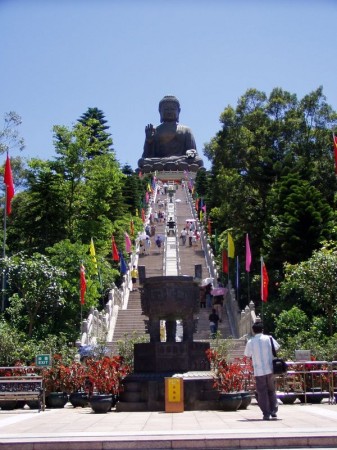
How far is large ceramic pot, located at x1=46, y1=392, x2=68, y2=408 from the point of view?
52.5 feet

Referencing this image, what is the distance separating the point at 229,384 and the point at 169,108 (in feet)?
263

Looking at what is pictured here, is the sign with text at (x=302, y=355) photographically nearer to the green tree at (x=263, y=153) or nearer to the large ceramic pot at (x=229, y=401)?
the large ceramic pot at (x=229, y=401)

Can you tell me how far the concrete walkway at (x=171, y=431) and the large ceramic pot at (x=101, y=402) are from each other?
2.95 feet

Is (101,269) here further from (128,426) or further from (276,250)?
(128,426)

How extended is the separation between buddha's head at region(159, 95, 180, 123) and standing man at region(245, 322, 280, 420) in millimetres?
82012

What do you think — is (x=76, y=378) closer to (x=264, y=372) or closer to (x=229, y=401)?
(x=229, y=401)

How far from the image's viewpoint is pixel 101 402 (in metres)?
13.6

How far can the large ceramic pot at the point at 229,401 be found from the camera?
13398 millimetres

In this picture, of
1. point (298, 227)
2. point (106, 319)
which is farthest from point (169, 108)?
point (106, 319)

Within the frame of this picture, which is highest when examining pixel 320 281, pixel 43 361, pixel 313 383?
pixel 320 281

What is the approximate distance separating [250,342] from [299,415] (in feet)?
5.33

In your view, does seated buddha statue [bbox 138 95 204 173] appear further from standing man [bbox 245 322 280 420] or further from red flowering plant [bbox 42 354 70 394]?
standing man [bbox 245 322 280 420]

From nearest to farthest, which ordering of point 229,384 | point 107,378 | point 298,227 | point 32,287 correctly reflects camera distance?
point 229,384 < point 107,378 < point 32,287 < point 298,227

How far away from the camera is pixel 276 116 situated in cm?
4188
